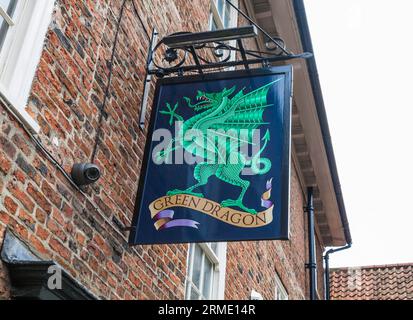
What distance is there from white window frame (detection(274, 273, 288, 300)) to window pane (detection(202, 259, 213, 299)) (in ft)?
11.0

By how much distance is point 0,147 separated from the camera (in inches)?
139

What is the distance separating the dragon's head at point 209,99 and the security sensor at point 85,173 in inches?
42.5

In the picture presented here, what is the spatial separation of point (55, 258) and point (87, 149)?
3.13 feet

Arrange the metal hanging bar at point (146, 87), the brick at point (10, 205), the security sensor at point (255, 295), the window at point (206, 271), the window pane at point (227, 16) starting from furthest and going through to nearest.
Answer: the window pane at point (227, 16)
the security sensor at point (255, 295)
the window at point (206, 271)
the metal hanging bar at point (146, 87)
the brick at point (10, 205)

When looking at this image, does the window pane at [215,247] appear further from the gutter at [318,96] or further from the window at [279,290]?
the gutter at [318,96]

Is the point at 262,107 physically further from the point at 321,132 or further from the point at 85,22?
the point at 321,132

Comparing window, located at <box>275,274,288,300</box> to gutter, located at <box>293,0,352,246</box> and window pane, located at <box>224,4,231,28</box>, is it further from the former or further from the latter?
window pane, located at <box>224,4,231,28</box>

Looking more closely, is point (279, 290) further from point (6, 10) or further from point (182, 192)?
point (6, 10)

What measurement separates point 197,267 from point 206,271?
0.36 metres

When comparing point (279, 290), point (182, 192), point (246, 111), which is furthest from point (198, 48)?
point (279, 290)

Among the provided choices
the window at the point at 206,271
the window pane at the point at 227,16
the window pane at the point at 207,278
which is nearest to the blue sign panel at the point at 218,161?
the window at the point at 206,271

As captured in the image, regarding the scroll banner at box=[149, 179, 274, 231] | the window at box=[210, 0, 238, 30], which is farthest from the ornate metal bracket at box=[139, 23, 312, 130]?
the window at box=[210, 0, 238, 30]

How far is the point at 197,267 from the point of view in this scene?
22.2 ft

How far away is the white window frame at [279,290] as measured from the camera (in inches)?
408
